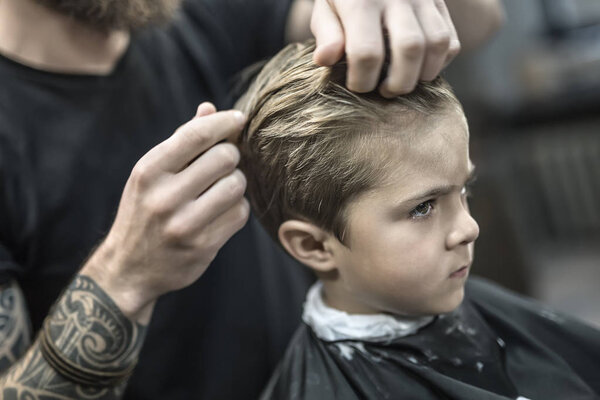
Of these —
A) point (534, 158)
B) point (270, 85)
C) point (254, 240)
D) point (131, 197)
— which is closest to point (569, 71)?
point (534, 158)

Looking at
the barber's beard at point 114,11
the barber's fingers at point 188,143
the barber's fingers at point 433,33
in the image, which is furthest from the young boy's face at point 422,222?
the barber's beard at point 114,11

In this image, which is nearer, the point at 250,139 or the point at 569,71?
the point at 250,139

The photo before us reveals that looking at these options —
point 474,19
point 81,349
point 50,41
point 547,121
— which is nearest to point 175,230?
point 81,349

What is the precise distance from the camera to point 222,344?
1240mm

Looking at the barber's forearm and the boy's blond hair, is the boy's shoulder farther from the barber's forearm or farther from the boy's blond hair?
the barber's forearm

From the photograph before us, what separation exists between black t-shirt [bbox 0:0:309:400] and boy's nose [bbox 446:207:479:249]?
1.75 ft

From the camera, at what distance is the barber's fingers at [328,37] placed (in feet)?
2.49

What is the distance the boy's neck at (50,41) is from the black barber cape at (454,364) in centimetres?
63

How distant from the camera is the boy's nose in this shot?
0.87 m

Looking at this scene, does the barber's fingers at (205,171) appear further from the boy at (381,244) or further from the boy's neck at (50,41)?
the boy's neck at (50,41)

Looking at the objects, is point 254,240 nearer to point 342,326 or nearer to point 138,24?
point 342,326

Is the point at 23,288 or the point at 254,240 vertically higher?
the point at 23,288

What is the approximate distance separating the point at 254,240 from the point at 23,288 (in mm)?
472

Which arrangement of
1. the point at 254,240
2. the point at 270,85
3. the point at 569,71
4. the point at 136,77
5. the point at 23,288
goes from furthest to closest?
the point at 569,71, the point at 254,240, the point at 136,77, the point at 23,288, the point at 270,85
